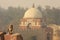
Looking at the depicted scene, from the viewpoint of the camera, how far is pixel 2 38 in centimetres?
614

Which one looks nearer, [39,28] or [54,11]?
[39,28]

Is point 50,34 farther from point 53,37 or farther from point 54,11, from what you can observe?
point 54,11

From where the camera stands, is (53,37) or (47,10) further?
(47,10)

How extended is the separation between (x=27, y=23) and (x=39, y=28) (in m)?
1.38

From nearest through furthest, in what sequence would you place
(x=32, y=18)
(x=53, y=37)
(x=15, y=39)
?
(x=15, y=39) → (x=32, y=18) → (x=53, y=37)

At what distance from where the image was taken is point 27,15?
3441cm

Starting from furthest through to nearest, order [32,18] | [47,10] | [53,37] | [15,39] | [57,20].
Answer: [47,10] < [57,20] < [53,37] < [32,18] < [15,39]

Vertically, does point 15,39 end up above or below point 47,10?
below

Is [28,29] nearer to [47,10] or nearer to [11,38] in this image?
[11,38]

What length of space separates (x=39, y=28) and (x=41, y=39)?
115 centimetres

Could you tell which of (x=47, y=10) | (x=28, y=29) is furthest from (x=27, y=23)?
(x=47, y=10)

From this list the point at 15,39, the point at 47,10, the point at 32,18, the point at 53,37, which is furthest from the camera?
the point at 47,10

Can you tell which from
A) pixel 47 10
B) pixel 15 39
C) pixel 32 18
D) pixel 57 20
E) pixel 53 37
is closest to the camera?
pixel 15 39

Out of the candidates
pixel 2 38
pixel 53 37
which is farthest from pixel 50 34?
pixel 2 38
